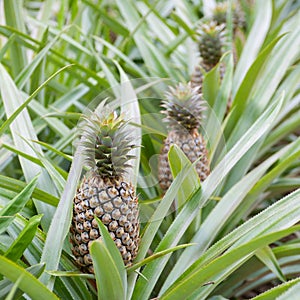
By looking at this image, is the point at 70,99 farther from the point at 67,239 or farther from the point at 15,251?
the point at 15,251

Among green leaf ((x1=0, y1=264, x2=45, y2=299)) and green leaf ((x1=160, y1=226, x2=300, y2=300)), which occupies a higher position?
green leaf ((x1=0, y1=264, x2=45, y2=299))

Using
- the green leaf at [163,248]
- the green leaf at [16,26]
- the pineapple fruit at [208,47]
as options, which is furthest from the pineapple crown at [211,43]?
the green leaf at [163,248]

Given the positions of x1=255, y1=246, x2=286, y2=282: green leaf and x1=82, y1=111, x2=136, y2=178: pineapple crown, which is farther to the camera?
x1=255, y1=246, x2=286, y2=282: green leaf

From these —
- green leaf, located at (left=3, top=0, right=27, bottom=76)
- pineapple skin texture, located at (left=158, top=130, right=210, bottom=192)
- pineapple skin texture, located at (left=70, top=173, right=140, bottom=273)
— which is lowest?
pineapple skin texture, located at (left=158, top=130, right=210, bottom=192)

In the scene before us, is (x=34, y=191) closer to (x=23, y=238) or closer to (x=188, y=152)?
(x=23, y=238)

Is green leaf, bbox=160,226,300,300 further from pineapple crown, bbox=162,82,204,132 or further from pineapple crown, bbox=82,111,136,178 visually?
pineapple crown, bbox=162,82,204,132

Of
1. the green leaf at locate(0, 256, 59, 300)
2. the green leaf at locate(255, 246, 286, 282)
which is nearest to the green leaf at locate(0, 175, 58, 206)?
the green leaf at locate(0, 256, 59, 300)

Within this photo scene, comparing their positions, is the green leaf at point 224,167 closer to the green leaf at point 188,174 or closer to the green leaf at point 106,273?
the green leaf at point 188,174
